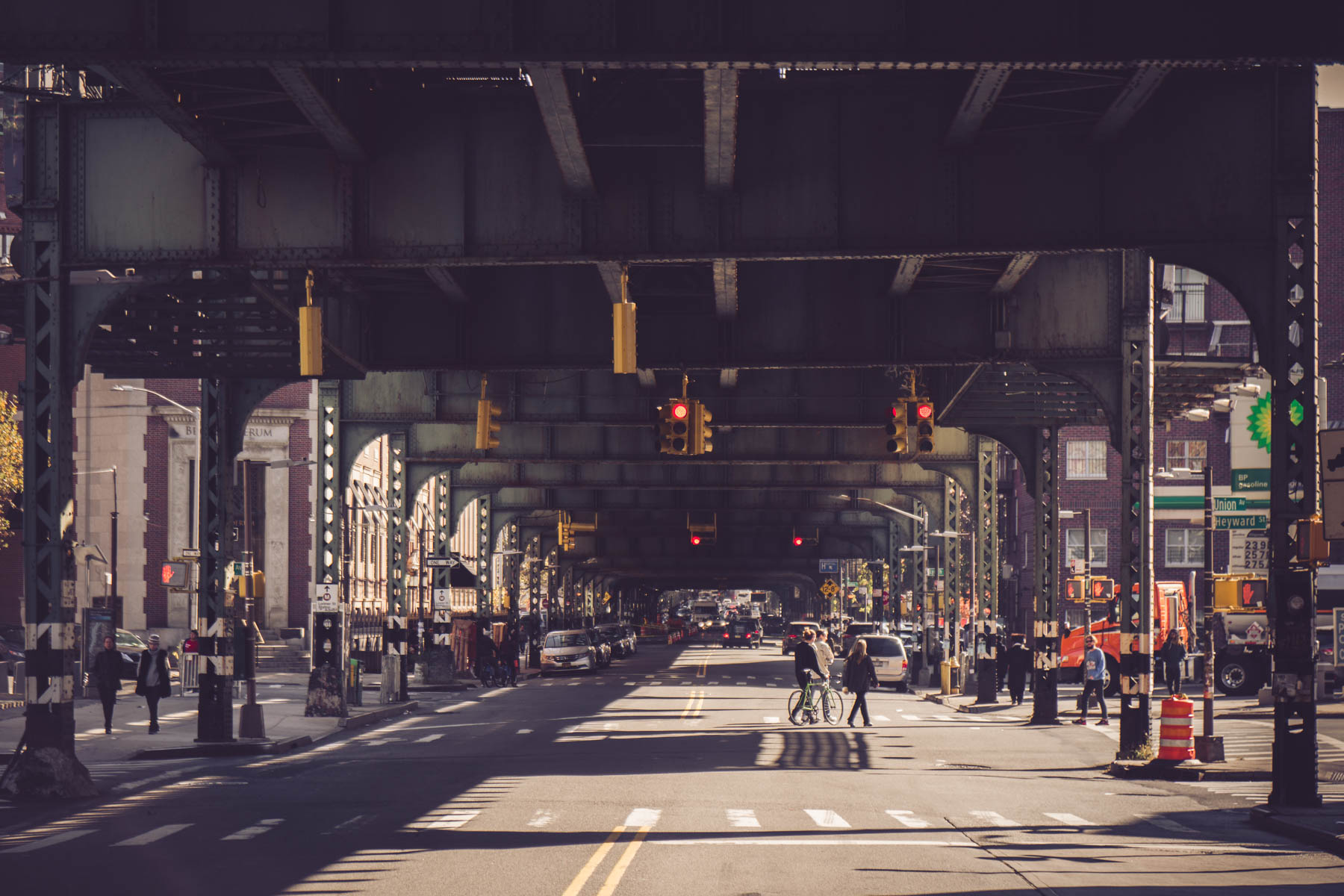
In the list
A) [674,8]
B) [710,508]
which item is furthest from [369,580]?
[674,8]

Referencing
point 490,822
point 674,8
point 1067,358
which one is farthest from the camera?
point 1067,358

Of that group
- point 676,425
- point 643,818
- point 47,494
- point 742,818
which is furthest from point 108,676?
point 742,818

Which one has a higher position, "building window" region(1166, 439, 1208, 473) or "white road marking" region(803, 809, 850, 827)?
"building window" region(1166, 439, 1208, 473)

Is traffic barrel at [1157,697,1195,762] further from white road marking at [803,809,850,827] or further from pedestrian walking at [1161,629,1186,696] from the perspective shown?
pedestrian walking at [1161,629,1186,696]

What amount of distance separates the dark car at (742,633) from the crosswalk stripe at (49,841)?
98488 millimetres

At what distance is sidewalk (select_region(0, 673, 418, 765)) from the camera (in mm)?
26875

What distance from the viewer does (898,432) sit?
1174 inches

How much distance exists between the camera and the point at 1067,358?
2694cm

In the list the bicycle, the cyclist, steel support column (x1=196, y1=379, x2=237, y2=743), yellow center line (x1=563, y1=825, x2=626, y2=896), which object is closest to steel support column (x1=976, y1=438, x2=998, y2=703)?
the bicycle

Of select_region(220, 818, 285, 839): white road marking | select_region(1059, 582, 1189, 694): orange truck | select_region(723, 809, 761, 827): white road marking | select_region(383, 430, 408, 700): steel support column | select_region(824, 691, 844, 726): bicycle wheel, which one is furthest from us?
select_region(1059, 582, 1189, 694): orange truck

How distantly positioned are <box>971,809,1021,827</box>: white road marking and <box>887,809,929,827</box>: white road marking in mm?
683

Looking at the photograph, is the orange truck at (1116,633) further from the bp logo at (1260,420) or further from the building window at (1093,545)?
the building window at (1093,545)

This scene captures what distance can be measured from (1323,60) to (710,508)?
46.1m

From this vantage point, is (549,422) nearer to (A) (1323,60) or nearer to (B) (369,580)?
(A) (1323,60)
